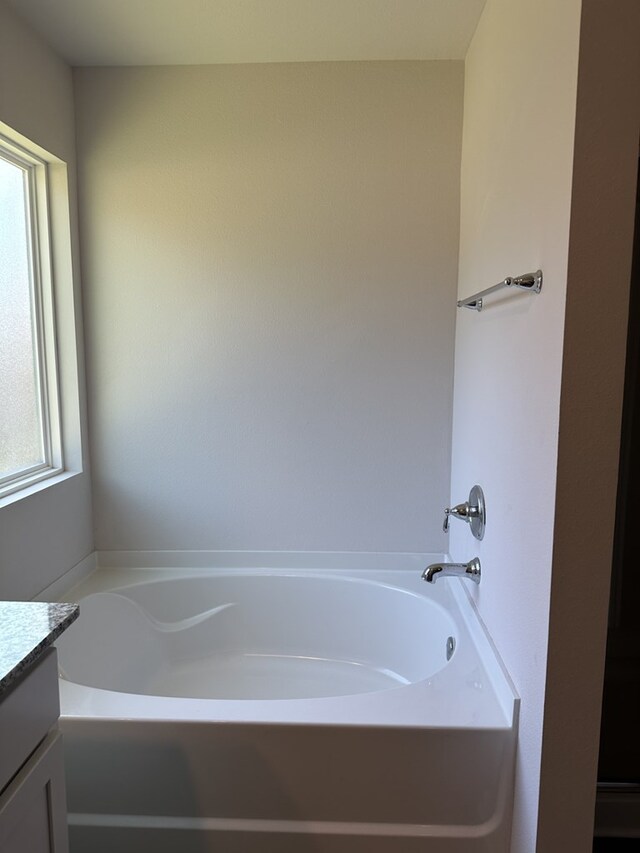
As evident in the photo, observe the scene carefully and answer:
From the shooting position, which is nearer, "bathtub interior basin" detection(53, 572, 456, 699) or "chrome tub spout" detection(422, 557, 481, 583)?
"chrome tub spout" detection(422, 557, 481, 583)

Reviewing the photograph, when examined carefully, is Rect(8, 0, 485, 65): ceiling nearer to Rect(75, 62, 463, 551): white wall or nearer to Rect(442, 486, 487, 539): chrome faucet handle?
Rect(75, 62, 463, 551): white wall

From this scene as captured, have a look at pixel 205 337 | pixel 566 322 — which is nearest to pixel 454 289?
pixel 205 337

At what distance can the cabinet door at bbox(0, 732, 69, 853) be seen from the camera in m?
0.87

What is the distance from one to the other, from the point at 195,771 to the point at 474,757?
2.15ft

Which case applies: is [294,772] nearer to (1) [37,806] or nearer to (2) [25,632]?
(1) [37,806]

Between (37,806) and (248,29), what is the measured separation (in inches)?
84.8

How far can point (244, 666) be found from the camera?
230 centimetres

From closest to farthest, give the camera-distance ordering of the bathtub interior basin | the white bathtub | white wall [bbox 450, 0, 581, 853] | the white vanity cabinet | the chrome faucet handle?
1. the white vanity cabinet
2. white wall [bbox 450, 0, 581, 853]
3. the white bathtub
4. the chrome faucet handle
5. the bathtub interior basin

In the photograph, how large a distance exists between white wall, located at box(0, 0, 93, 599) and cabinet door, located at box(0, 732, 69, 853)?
0.92 metres

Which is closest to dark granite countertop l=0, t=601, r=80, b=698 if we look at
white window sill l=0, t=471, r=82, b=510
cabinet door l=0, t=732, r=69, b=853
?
cabinet door l=0, t=732, r=69, b=853

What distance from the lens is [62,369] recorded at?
7.45 ft

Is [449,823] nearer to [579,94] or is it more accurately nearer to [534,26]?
[579,94]

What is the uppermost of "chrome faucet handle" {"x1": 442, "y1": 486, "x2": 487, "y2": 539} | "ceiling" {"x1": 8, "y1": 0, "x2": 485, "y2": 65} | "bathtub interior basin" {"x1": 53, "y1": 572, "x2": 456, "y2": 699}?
"ceiling" {"x1": 8, "y1": 0, "x2": 485, "y2": 65}

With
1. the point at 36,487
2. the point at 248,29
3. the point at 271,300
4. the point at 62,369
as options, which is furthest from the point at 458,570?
the point at 248,29
